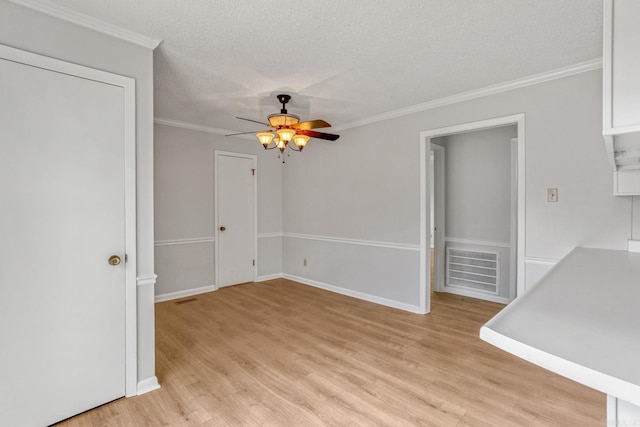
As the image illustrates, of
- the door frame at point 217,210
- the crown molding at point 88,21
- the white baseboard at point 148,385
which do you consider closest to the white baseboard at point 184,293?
the door frame at point 217,210

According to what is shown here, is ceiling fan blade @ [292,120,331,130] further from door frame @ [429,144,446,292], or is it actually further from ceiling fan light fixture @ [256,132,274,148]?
door frame @ [429,144,446,292]

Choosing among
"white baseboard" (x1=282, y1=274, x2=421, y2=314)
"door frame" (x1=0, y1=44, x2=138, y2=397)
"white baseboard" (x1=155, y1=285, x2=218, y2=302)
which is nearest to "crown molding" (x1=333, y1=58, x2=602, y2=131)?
"white baseboard" (x1=282, y1=274, x2=421, y2=314)

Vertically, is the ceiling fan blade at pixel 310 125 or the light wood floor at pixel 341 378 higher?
the ceiling fan blade at pixel 310 125

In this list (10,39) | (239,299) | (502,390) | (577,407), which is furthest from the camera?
(239,299)

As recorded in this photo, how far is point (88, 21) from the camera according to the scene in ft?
6.36

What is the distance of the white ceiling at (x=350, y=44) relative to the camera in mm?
1864

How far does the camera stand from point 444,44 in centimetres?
227

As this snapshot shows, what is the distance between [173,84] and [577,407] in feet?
13.4

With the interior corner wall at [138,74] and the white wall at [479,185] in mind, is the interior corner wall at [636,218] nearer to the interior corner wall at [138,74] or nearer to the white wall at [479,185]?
the white wall at [479,185]

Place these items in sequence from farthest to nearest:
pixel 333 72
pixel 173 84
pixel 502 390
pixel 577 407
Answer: pixel 173 84 < pixel 333 72 < pixel 502 390 < pixel 577 407

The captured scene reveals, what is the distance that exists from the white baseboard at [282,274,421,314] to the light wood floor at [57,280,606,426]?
5.9 inches

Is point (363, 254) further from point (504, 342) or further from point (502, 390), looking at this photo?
point (504, 342)

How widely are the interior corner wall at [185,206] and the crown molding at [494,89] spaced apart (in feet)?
7.80

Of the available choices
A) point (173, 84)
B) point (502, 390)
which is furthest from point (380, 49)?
point (502, 390)
